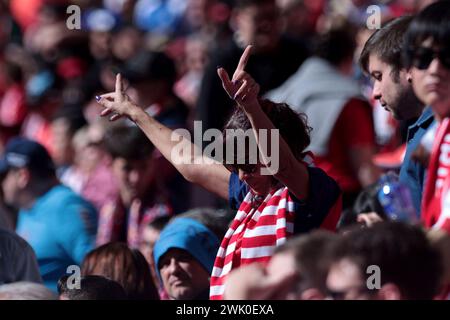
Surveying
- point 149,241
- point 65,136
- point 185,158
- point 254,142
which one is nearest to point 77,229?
point 149,241

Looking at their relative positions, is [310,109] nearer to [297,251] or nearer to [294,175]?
[294,175]

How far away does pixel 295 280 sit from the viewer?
323 centimetres

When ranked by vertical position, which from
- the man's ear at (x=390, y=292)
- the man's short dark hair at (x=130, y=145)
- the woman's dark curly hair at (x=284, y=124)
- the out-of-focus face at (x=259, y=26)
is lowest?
the man's ear at (x=390, y=292)

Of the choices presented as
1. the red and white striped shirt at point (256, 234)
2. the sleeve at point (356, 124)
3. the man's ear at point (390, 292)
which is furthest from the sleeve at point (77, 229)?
the man's ear at point (390, 292)

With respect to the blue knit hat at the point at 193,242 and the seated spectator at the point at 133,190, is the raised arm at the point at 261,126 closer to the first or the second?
the blue knit hat at the point at 193,242

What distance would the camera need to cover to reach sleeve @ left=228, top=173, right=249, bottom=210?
430cm

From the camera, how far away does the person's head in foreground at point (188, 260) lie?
5.00 meters

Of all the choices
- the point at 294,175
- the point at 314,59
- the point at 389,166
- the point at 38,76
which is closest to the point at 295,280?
the point at 294,175

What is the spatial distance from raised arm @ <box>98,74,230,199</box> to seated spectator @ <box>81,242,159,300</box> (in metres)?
0.62

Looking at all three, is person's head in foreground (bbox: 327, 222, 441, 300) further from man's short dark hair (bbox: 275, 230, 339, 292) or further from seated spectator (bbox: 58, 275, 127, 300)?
seated spectator (bbox: 58, 275, 127, 300)

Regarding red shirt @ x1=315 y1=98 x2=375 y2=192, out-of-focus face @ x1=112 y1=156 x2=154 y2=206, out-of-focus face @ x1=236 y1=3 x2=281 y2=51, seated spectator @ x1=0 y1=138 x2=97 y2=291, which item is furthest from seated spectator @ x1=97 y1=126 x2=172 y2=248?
out-of-focus face @ x1=236 y1=3 x2=281 y2=51

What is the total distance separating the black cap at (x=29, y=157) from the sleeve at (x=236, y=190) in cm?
281

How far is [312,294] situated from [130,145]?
11.0 ft

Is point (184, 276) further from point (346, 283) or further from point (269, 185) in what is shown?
point (346, 283)
